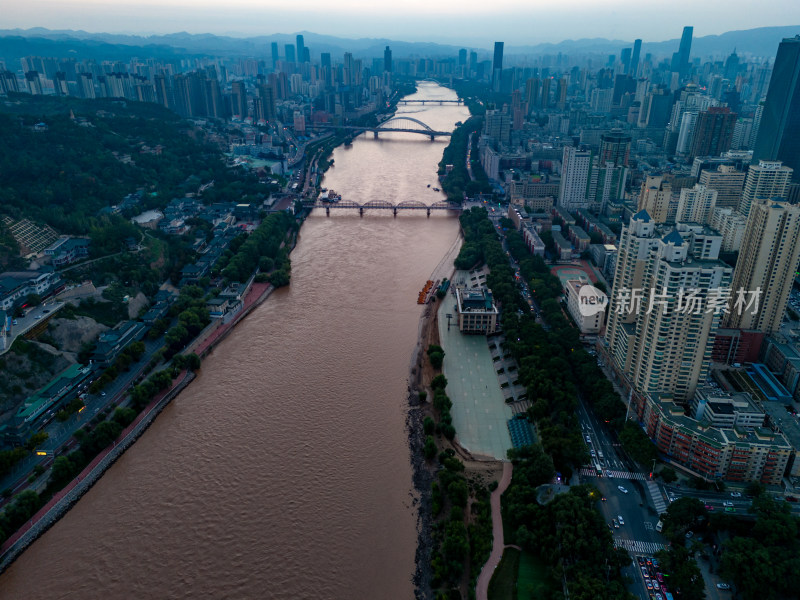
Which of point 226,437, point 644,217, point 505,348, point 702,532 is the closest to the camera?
point 702,532

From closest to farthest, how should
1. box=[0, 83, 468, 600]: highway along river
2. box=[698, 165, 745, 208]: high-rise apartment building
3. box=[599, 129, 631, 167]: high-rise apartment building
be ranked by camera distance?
box=[0, 83, 468, 600]: highway along river < box=[698, 165, 745, 208]: high-rise apartment building < box=[599, 129, 631, 167]: high-rise apartment building

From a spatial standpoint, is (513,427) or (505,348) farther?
(505,348)

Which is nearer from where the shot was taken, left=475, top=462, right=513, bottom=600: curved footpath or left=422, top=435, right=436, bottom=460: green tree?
left=475, top=462, right=513, bottom=600: curved footpath

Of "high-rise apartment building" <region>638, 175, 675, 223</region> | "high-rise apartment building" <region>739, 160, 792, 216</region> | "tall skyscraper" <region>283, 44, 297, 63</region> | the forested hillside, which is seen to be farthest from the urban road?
"tall skyscraper" <region>283, 44, 297, 63</region>

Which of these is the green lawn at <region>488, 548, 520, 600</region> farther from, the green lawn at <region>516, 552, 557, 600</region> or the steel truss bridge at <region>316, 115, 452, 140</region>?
the steel truss bridge at <region>316, 115, 452, 140</region>

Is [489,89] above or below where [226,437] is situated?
above

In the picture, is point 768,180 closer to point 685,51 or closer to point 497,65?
point 497,65

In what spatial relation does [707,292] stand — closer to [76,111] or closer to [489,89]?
[76,111]

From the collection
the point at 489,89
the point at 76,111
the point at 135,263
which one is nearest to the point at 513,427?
the point at 135,263
